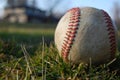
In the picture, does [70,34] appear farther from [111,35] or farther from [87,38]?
[111,35]

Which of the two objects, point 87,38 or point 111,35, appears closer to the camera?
point 87,38

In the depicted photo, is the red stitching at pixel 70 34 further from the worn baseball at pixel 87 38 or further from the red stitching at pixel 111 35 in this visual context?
the red stitching at pixel 111 35

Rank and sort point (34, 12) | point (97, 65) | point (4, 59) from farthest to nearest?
point (34, 12) < point (4, 59) < point (97, 65)

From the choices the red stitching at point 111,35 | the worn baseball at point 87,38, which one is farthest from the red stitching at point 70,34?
the red stitching at point 111,35

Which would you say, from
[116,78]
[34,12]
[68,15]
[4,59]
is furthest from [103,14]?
[34,12]

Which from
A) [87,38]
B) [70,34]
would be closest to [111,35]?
[87,38]

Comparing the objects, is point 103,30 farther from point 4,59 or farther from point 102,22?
point 4,59

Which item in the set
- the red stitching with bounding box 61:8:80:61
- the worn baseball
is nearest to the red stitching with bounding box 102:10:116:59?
the worn baseball

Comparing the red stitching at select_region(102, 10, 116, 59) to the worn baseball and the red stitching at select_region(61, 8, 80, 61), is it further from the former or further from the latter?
the red stitching at select_region(61, 8, 80, 61)
